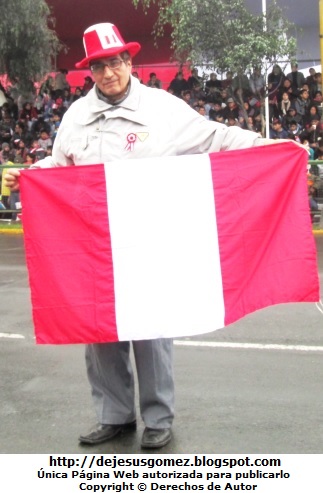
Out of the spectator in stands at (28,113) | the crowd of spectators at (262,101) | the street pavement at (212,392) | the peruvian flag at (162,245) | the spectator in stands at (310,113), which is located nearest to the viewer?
the peruvian flag at (162,245)

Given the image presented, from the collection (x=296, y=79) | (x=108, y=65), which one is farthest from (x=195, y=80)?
(x=108, y=65)

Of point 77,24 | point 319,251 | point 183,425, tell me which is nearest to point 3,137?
point 77,24

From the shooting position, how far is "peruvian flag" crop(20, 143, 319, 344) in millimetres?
4422

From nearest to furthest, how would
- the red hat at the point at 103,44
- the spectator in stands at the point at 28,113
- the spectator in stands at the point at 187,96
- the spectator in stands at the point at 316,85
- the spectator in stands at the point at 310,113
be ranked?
the red hat at the point at 103,44
the spectator in stands at the point at 310,113
the spectator in stands at the point at 316,85
the spectator in stands at the point at 187,96
the spectator in stands at the point at 28,113

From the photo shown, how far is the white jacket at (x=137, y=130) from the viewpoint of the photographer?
14.3 feet

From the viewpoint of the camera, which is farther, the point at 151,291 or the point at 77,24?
the point at 77,24

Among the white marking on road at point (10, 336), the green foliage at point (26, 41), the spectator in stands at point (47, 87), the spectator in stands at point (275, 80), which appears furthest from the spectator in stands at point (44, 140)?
the white marking on road at point (10, 336)

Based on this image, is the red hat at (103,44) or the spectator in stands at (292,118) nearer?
the red hat at (103,44)

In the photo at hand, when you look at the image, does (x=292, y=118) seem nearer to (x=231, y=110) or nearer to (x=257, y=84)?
(x=257, y=84)

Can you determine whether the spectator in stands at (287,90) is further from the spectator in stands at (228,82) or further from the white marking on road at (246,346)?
the white marking on road at (246,346)

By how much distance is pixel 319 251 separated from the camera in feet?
43.7

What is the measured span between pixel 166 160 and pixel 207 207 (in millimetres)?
330

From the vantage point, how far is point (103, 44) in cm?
431

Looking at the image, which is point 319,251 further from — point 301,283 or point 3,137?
point 3,137
